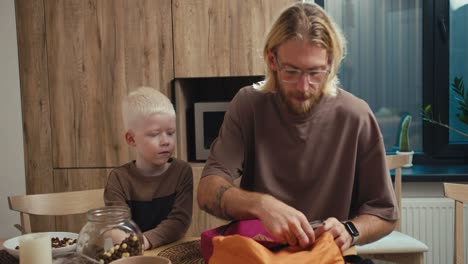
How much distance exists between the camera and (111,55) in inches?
110

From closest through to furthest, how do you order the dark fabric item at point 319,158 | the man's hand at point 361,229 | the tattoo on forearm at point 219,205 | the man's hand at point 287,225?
Answer: the man's hand at point 287,225
the man's hand at point 361,229
the tattoo on forearm at point 219,205
the dark fabric item at point 319,158

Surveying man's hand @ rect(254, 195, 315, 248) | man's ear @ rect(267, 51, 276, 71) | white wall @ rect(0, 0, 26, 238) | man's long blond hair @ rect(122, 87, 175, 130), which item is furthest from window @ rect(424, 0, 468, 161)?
white wall @ rect(0, 0, 26, 238)

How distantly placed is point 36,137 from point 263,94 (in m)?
1.79

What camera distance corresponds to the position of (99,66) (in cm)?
279

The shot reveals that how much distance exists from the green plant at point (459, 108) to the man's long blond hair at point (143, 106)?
1951 mm

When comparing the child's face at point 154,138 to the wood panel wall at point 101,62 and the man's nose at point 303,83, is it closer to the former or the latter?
the man's nose at point 303,83

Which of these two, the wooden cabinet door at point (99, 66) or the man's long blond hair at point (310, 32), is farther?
the wooden cabinet door at point (99, 66)

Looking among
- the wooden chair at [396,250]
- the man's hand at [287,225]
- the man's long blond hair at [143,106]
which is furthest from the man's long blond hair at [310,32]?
the wooden chair at [396,250]

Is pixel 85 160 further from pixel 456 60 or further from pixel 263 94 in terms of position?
pixel 456 60

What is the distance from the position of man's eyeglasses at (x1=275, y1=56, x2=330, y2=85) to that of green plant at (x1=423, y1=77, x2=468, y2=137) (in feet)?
6.01

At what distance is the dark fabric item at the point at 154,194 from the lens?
150cm

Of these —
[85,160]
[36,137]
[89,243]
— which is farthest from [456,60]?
[89,243]

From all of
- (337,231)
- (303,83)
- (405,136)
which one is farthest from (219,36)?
(337,231)

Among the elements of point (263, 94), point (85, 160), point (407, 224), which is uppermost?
point (263, 94)
